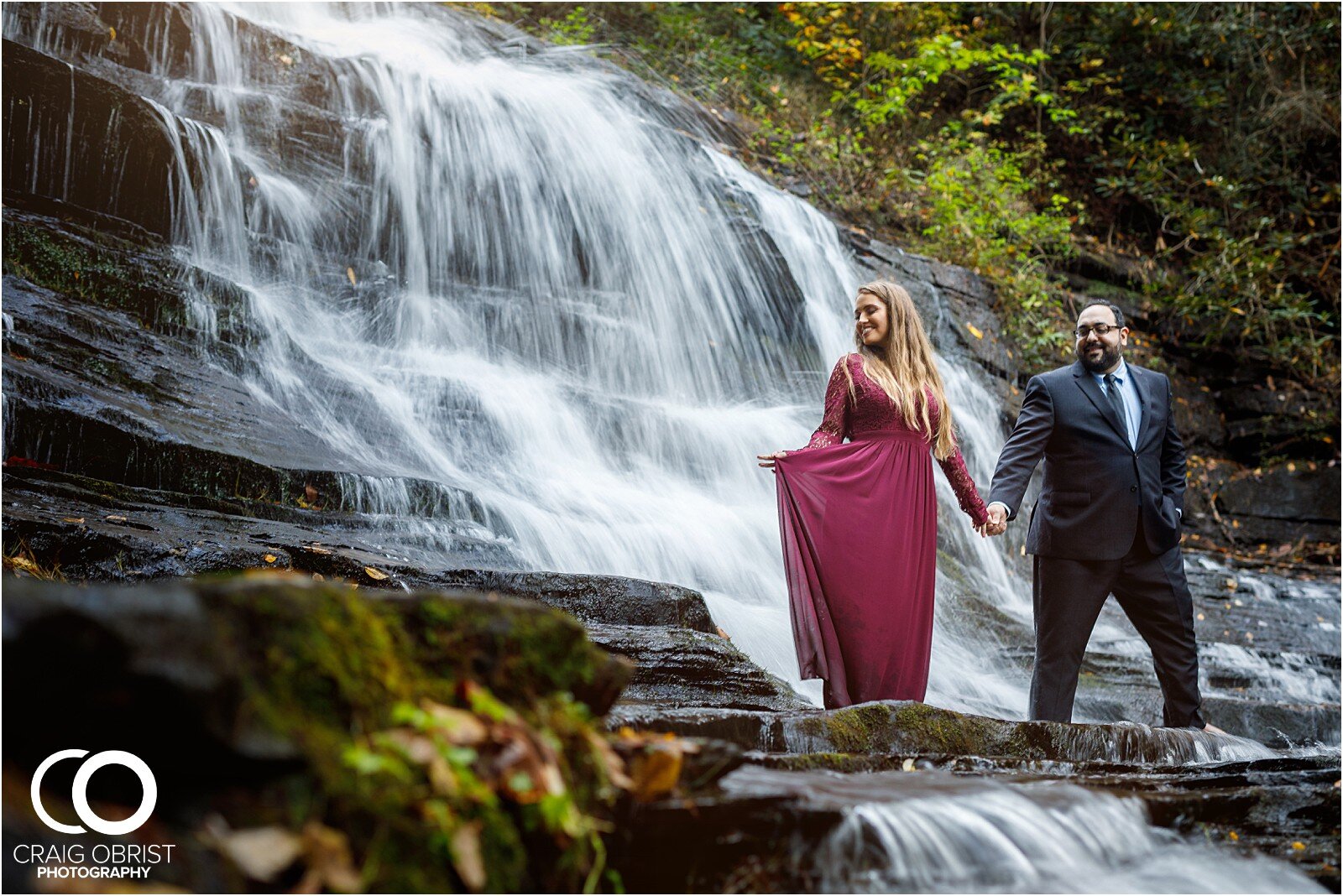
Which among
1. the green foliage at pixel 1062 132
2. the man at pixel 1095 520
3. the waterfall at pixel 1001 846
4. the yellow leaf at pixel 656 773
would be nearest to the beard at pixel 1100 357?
the man at pixel 1095 520

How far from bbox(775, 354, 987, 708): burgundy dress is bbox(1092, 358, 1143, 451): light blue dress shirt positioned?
732mm

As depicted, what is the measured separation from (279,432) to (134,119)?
3.46 meters

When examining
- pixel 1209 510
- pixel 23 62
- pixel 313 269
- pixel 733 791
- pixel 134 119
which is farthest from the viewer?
pixel 1209 510

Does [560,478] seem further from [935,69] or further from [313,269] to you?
[935,69]

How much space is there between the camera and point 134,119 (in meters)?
8.31

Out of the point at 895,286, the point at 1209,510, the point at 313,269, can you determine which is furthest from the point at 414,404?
the point at 1209,510

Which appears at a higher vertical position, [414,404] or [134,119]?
[134,119]

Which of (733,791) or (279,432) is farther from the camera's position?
(279,432)

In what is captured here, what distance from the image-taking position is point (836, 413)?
5.23 metres

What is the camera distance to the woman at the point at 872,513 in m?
4.96

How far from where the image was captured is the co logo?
187 centimetres

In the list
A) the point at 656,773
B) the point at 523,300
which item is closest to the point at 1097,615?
the point at 656,773

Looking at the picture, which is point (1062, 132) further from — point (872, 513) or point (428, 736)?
point (428, 736)

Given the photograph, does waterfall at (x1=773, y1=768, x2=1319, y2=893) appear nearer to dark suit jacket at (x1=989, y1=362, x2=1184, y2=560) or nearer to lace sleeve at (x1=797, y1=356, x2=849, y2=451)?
dark suit jacket at (x1=989, y1=362, x2=1184, y2=560)
